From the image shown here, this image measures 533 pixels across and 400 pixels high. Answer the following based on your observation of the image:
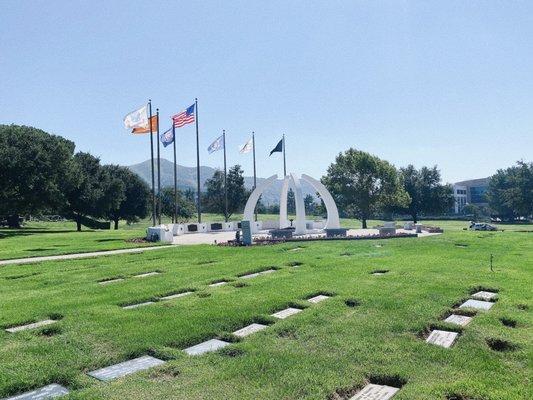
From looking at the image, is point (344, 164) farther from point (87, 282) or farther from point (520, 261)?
point (87, 282)

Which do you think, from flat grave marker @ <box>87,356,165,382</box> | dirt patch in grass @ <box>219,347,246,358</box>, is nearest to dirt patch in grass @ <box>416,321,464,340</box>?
dirt patch in grass @ <box>219,347,246,358</box>

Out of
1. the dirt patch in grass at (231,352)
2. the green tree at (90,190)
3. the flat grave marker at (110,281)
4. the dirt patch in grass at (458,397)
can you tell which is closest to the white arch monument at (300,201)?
the green tree at (90,190)

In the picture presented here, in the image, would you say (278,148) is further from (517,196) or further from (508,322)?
(517,196)

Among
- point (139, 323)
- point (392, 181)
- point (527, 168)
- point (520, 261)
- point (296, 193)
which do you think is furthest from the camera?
point (527, 168)

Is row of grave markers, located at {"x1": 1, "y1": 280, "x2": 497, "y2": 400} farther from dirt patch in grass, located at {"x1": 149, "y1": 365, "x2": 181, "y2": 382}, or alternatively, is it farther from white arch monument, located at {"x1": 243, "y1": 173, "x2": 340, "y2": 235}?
white arch monument, located at {"x1": 243, "y1": 173, "x2": 340, "y2": 235}

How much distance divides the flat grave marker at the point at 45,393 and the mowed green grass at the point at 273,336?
0.42 feet

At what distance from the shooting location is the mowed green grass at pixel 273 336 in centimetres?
487

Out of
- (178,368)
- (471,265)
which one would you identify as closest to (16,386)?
(178,368)

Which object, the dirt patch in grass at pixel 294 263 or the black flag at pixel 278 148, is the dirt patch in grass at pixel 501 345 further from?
the black flag at pixel 278 148

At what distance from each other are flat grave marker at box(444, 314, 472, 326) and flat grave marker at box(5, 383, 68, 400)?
5.67 meters

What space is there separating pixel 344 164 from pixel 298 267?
151ft

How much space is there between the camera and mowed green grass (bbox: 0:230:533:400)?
487cm

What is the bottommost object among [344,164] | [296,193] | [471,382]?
[471,382]

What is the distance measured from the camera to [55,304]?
9.08m
